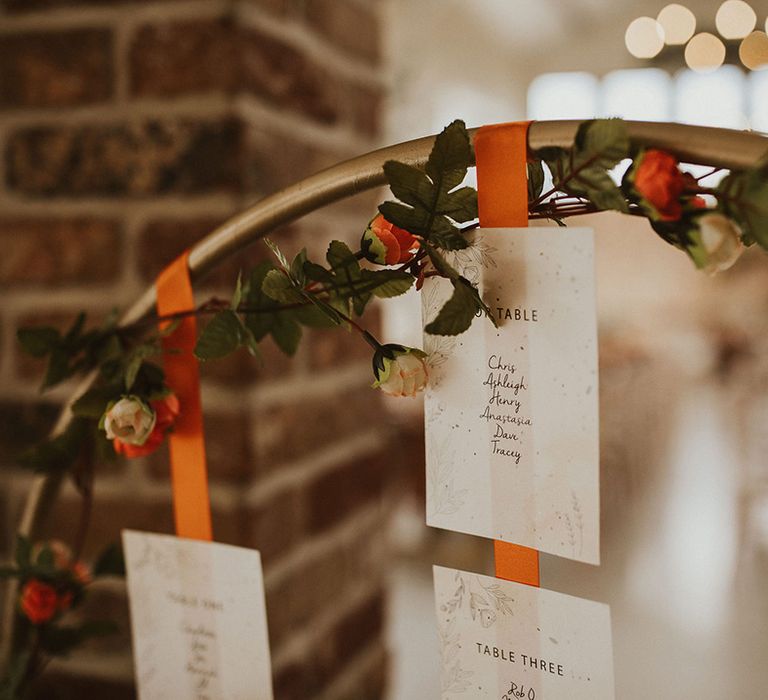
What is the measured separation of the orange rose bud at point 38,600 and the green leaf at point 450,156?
49cm

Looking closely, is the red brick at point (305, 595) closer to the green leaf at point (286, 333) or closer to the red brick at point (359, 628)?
the red brick at point (359, 628)

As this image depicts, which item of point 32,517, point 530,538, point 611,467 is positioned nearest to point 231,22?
point 32,517

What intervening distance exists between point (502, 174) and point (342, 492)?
774 millimetres

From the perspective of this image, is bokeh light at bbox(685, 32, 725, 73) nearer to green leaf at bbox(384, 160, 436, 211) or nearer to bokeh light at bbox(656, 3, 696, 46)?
bokeh light at bbox(656, 3, 696, 46)

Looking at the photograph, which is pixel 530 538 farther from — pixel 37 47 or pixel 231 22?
pixel 37 47

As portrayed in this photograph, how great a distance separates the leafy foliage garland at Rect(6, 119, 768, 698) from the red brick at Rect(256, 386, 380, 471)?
12.2 inches

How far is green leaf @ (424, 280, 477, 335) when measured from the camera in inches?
16.4

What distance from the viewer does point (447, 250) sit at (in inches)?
17.6

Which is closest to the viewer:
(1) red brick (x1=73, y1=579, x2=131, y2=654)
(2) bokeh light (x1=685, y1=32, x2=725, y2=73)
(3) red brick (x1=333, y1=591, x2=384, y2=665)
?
(1) red brick (x1=73, y1=579, x2=131, y2=654)

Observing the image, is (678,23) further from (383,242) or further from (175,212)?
(383,242)

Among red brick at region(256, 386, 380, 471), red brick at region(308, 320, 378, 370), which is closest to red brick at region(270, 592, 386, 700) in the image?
red brick at region(256, 386, 380, 471)

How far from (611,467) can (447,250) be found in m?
4.08

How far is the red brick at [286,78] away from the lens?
35.5 inches

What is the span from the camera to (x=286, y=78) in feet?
3.19
